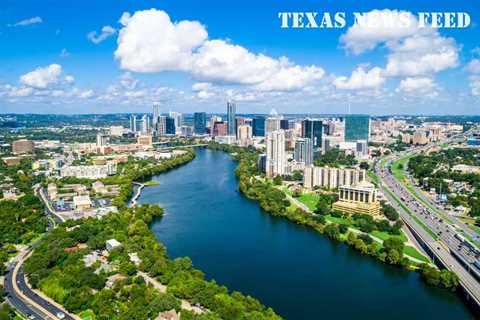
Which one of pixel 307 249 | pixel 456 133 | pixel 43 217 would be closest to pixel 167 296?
pixel 307 249

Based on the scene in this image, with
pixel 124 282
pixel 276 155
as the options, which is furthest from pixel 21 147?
pixel 124 282

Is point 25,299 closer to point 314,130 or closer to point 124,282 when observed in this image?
point 124,282

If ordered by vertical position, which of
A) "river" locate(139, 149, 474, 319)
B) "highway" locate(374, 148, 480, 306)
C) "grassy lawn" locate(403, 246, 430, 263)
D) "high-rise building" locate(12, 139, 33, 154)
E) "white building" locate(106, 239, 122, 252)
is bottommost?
"river" locate(139, 149, 474, 319)

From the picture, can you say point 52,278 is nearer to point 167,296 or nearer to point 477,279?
point 167,296

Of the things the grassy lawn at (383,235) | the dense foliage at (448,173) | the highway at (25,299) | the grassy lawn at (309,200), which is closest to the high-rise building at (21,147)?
the grassy lawn at (309,200)

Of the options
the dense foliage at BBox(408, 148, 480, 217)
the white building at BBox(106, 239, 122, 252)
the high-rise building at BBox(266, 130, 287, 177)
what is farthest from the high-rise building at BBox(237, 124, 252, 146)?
the white building at BBox(106, 239, 122, 252)

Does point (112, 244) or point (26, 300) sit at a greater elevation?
point (112, 244)

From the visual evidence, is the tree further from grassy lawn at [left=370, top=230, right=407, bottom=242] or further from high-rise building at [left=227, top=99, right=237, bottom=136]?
high-rise building at [left=227, top=99, right=237, bottom=136]
